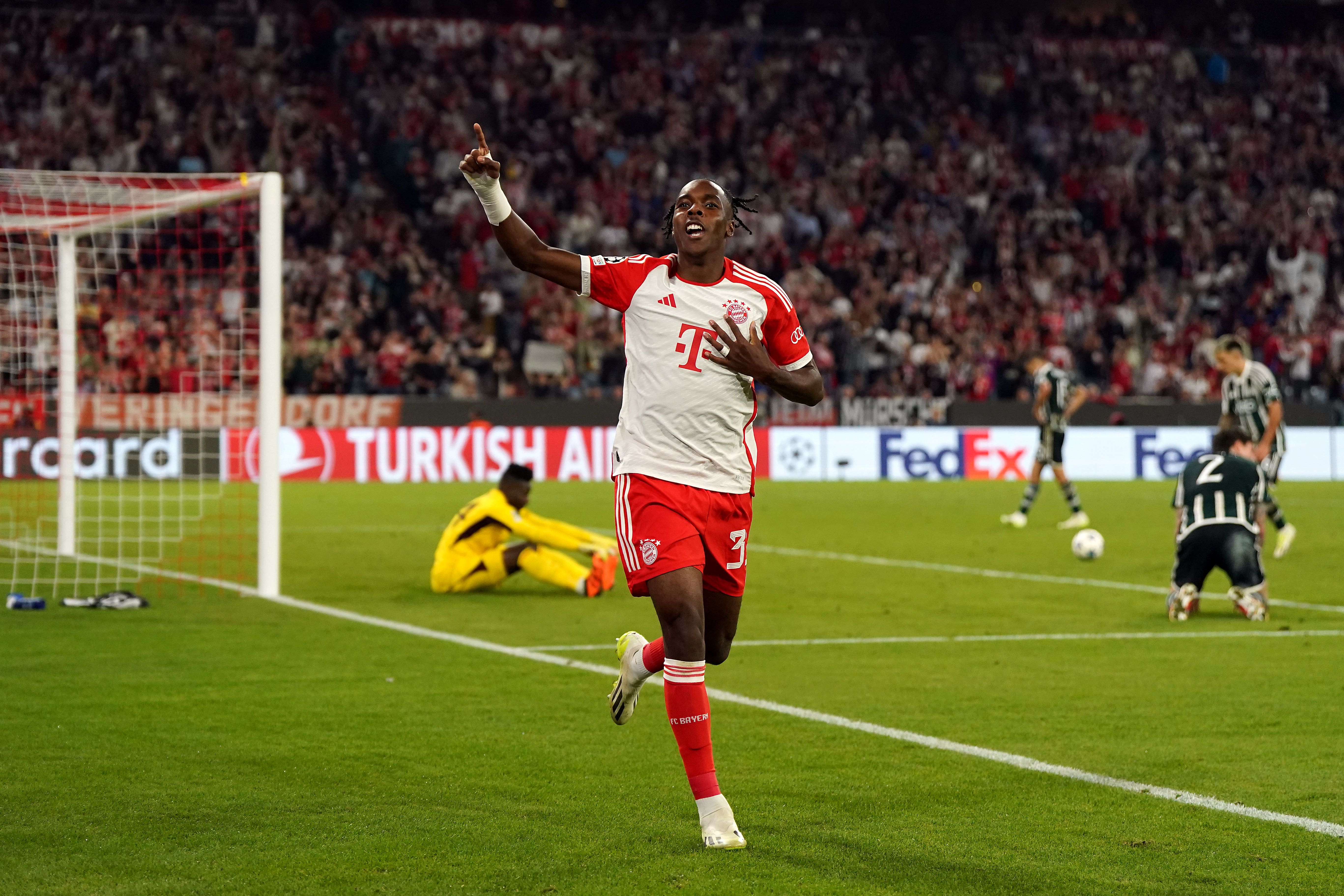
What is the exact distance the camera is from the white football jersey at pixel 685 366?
18.2ft

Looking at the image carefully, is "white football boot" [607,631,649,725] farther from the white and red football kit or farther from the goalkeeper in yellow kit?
the goalkeeper in yellow kit

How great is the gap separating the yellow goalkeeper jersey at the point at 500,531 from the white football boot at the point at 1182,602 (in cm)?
410

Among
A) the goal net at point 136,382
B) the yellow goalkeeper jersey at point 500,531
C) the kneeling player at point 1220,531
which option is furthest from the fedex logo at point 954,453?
the kneeling player at point 1220,531

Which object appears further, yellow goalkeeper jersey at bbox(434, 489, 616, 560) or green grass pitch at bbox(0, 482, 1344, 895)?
yellow goalkeeper jersey at bbox(434, 489, 616, 560)

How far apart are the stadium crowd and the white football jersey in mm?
21529

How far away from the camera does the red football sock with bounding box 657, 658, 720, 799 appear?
5289 mm

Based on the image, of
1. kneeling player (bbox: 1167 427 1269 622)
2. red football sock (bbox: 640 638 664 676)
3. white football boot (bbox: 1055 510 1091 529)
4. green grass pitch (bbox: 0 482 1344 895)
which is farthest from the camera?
white football boot (bbox: 1055 510 1091 529)

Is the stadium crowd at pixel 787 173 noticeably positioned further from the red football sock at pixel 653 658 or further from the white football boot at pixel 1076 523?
the red football sock at pixel 653 658

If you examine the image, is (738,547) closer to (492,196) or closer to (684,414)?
(684,414)

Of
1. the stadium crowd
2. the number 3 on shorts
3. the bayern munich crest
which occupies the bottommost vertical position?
the number 3 on shorts

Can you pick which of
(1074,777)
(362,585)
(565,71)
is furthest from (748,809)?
(565,71)

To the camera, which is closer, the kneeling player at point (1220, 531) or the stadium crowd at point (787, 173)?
the kneeling player at point (1220, 531)

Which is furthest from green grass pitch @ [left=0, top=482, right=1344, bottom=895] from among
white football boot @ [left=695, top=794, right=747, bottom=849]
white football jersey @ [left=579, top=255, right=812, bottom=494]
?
white football jersey @ [left=579, top=255, right=812, bottom=494]

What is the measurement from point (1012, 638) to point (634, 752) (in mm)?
4354
